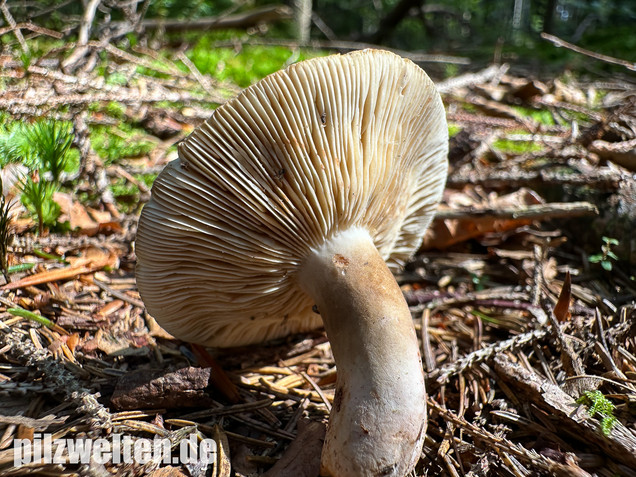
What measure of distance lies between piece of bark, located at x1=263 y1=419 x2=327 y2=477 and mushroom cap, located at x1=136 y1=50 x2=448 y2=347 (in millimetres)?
591

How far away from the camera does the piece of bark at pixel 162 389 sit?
1.53m

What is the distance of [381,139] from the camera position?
167 cm

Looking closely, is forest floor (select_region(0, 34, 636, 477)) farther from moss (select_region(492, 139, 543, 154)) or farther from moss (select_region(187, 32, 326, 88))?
moss (select_region(187, 32, 326, 88))

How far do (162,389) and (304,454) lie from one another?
1.90ft

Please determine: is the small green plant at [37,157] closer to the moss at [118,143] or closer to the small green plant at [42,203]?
the small green plant at [42,203]

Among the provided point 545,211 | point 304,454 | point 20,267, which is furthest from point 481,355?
point 20,267

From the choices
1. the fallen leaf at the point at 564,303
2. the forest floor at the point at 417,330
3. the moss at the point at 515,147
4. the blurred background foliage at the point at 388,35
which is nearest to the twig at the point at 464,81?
the blurred background foliage at the point at 388,35

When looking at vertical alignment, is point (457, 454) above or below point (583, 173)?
below

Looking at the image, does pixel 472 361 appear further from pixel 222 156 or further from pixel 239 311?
pixel 222 156

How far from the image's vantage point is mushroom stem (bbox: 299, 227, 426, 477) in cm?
138

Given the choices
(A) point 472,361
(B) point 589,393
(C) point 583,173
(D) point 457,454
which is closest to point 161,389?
(D) point 457,454

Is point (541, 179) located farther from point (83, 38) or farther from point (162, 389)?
point (83, 38)

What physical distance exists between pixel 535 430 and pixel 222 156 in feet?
4.86

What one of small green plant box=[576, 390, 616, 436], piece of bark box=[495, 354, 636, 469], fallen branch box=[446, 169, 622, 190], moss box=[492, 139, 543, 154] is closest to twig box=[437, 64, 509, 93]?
moss box=[492, 139, 543, 154]
